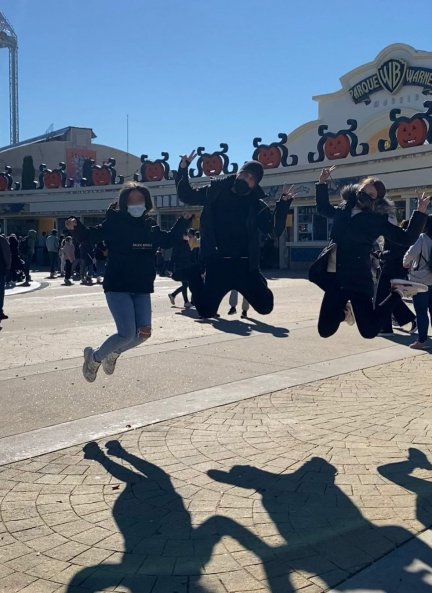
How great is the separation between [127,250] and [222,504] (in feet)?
7.36

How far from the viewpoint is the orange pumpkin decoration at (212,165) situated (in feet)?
104

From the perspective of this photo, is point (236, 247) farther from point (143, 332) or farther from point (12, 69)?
point (12, 69)

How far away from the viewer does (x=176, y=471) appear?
4.33 meters

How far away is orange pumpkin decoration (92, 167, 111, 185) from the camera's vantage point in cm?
3772

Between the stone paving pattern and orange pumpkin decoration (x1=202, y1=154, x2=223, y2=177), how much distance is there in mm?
26806

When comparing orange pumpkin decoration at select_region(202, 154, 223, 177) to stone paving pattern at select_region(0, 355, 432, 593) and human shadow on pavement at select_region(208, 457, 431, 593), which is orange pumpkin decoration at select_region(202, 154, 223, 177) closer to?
stone paving pattern at select_region(0, 355, 432, 593)

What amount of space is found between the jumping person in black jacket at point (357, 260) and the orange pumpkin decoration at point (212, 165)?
2624 centimetres

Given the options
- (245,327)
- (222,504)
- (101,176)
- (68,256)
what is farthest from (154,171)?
(222,504)

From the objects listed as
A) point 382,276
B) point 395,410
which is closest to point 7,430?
point 395,410

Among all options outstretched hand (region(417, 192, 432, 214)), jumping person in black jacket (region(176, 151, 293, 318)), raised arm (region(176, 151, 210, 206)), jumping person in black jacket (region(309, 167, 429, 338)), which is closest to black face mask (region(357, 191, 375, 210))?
jumping person in black jacket (region(309, 167, 429, 338))

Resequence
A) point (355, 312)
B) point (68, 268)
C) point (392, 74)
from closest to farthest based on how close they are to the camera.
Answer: point (355, 312) < point (68, 268) < point (392, 74)

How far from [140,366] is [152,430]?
2.49 metres

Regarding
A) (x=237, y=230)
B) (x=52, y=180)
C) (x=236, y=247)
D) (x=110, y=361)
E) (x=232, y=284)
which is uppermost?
(x=52, y=180)

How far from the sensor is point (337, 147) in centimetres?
2706
